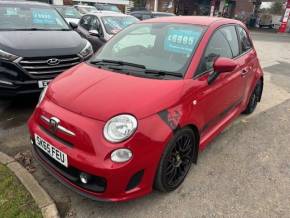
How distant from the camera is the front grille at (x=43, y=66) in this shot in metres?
4.30

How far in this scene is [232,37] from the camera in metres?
4.00

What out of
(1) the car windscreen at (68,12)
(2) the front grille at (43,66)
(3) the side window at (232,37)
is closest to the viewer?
(3) the side window at (232,37)

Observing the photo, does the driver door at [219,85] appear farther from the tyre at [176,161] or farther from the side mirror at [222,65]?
the tyre at [176,161]

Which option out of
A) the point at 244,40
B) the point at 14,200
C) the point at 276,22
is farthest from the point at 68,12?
the point at 276,22

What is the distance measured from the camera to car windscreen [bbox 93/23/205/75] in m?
3.08

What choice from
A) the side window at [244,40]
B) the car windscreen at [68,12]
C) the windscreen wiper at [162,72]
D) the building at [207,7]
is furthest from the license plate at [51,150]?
the building at [207,7]

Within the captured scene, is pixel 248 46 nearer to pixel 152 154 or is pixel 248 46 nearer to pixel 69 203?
pixel 152 154

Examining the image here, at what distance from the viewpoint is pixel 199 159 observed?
3570 mm

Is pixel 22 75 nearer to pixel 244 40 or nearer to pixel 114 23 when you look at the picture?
pixel 244 40

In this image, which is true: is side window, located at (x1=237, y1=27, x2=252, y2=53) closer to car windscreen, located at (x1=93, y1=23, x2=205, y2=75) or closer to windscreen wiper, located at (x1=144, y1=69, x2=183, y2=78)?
car windscreen, located at (x1=93, y1=23, x2=205, y2=75)

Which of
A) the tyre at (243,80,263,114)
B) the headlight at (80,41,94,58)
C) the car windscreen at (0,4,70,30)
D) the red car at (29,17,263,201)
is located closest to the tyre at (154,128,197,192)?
the red car at (29,17,263,201)

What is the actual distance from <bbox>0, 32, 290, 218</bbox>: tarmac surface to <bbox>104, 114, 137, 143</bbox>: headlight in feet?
2.59

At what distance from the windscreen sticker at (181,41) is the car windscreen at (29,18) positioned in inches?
124

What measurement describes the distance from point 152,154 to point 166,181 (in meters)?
0.47
